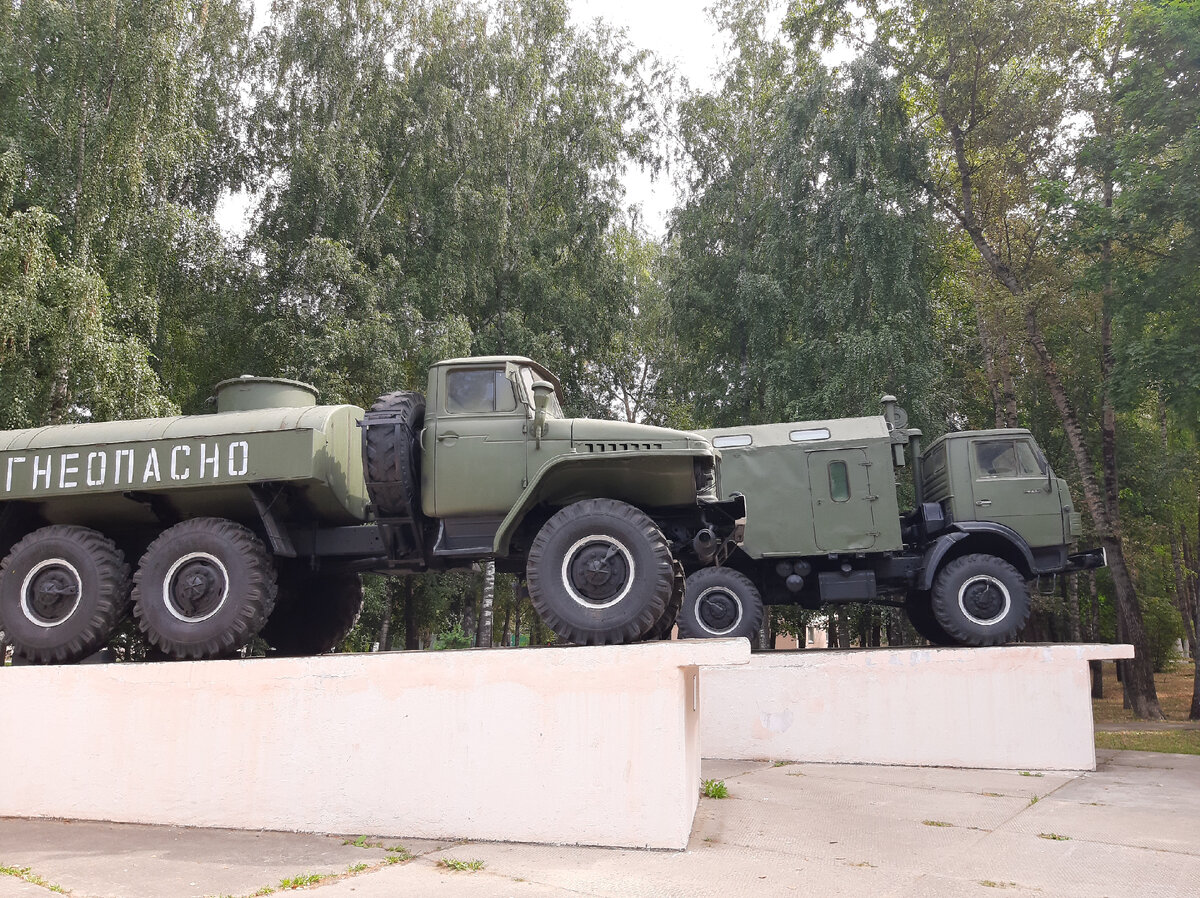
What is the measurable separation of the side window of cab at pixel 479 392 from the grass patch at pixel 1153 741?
10290 millimetres

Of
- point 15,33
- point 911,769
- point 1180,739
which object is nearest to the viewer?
point 911,769

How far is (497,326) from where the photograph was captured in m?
21.9

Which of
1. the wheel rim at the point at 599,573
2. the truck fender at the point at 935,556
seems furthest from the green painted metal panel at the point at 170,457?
the truck fender at the point at 935,556

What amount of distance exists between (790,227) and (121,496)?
17.3m

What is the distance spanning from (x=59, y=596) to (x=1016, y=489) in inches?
406

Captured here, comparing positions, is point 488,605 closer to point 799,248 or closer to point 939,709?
point 939,709

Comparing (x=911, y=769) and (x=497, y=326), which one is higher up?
(x=497, y=326)

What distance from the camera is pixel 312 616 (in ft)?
29.0

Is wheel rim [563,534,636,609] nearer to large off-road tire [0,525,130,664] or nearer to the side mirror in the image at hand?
the side mirror

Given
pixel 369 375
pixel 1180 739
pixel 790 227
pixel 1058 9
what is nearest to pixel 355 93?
pixel 369 375

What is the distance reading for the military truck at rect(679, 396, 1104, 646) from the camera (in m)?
11.2

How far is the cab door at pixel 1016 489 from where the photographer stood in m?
11.3

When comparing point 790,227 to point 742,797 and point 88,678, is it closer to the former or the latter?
point 742,797

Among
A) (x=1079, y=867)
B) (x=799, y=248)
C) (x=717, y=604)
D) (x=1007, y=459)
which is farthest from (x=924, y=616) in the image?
(x=799, y=248)
